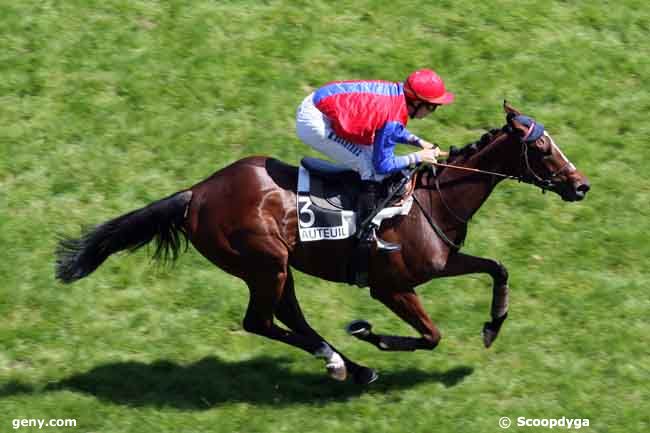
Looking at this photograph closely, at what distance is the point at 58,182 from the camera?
10453 mm

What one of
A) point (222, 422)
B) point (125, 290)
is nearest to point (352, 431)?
point (222, 422)

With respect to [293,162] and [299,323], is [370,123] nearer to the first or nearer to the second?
[299,323]

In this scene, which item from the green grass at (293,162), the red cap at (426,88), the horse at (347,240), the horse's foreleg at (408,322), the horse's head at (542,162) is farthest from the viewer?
the green grass at (293,162)

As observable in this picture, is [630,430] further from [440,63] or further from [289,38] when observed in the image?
[289,38]

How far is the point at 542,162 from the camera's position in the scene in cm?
811

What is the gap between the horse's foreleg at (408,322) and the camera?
8.25m

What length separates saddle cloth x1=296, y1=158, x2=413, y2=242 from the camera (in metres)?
8.15

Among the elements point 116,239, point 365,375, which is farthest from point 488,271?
point 116,239

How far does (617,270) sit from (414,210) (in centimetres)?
242

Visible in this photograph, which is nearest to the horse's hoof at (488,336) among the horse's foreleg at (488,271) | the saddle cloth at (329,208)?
the horse's foreleg at (488,271)

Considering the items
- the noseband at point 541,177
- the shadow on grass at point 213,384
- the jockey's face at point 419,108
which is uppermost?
the jockey's face at point 419,108

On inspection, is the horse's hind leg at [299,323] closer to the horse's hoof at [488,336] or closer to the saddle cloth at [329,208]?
the saddle cloth at [329,208]

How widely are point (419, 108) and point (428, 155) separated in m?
0.36

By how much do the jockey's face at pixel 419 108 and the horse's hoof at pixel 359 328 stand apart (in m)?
1.67
